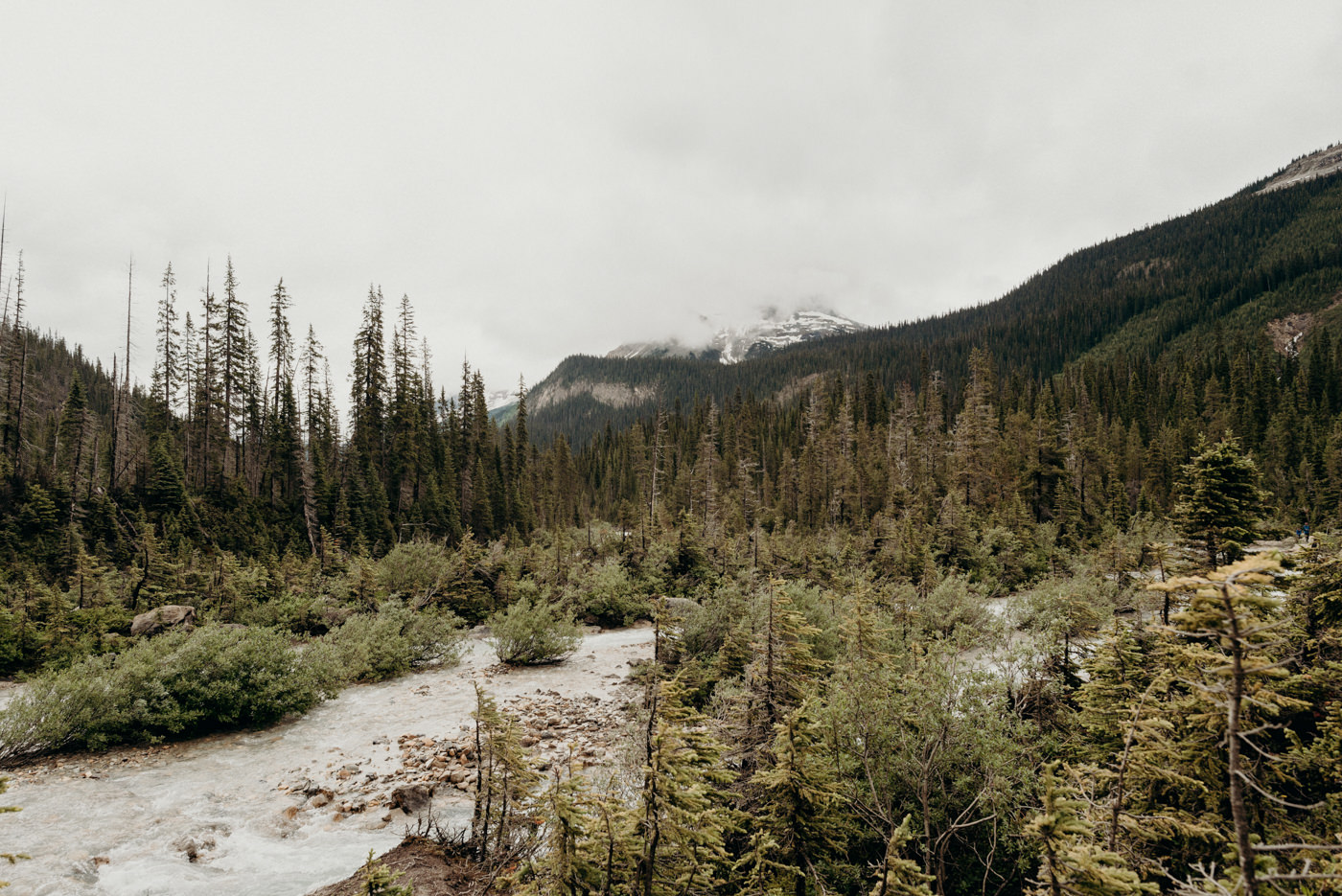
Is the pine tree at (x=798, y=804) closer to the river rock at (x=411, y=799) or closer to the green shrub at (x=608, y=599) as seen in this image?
the river rock at (x=411, y=799)

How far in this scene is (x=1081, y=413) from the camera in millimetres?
67125

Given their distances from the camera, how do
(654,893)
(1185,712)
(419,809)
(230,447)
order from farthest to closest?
(230,447), (419,809), (1185,712), (654,893)

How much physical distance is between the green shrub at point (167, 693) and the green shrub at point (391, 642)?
186cm

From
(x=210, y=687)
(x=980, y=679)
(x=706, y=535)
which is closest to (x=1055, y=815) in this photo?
(x=980, y=679)

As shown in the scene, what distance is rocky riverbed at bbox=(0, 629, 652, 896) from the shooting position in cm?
739

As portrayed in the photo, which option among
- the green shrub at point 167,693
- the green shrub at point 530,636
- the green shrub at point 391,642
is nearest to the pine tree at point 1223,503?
the green shrub at point 530,636

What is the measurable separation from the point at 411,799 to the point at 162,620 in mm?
14328

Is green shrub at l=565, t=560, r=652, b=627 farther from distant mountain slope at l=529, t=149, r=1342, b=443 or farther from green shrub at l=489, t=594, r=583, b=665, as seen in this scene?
distant mountain slope at l=529, t=149, r=1342, b=443

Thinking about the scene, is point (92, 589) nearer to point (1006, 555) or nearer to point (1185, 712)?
point (1185, 712)

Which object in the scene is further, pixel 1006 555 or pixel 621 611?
pixel 1006 555

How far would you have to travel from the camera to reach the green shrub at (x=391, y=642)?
16.0 m

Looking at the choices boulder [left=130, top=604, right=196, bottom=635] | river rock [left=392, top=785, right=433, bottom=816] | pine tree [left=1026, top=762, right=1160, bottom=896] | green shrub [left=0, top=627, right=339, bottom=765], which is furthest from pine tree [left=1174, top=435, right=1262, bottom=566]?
boulder [left=130, top=604, right=196, bottom=635]

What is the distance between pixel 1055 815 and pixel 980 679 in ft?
15.9

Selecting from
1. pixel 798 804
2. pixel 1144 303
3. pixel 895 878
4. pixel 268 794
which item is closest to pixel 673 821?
pixel 895 878
